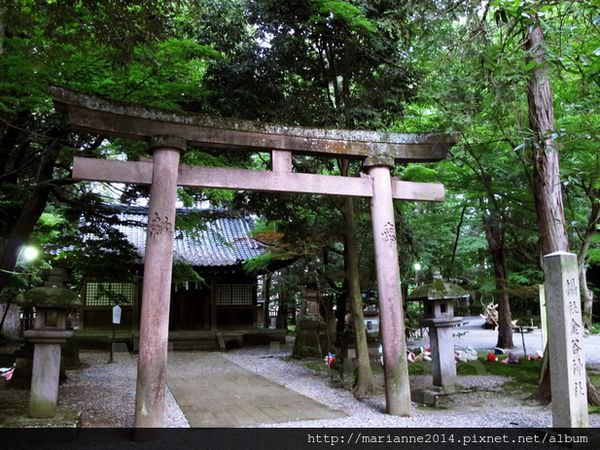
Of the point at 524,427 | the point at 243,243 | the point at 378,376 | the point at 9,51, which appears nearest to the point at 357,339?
the point at 378,376

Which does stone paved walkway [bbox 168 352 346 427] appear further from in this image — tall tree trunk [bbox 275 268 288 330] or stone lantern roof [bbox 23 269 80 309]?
tall tree trunk [bbox 275 268 288 330]

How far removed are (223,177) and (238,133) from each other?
2.46 ft

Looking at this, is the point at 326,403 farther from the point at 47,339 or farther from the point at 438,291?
the point at 47,339

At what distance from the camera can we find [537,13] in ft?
14.9

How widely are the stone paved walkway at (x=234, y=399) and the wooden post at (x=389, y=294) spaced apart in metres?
0.96

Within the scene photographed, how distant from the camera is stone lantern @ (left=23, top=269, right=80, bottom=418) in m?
5.86

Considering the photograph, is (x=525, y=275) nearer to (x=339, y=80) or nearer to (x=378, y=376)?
(x=378, y=376)

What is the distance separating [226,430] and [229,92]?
594 centimetres

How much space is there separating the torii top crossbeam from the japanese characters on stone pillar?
292 cm

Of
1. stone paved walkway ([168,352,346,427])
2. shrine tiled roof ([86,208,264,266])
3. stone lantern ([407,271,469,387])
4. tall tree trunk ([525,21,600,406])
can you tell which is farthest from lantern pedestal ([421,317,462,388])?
shrine tiled roof ([86,208,264,266])

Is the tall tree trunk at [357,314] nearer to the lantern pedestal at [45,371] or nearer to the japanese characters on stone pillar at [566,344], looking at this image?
the japanese characters on stone pillar at [566,344]

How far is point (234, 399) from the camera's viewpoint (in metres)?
8.42

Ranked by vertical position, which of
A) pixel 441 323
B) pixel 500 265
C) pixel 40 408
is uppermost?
pixel 500 265

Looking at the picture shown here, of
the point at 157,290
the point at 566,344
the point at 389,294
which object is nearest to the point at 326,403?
the point at 389,294
